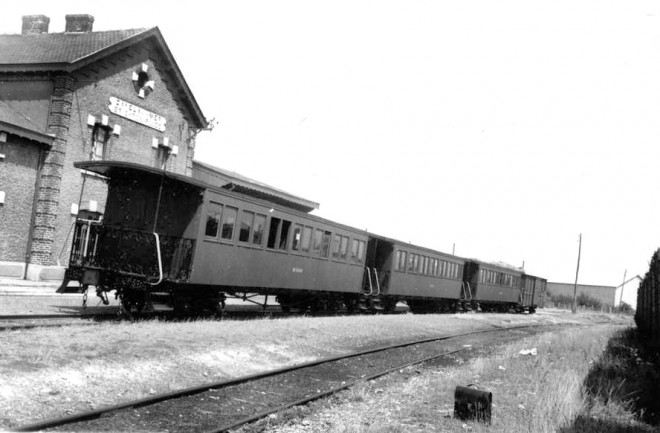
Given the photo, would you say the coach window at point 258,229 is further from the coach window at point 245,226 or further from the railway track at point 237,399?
the railway track at point 237,399

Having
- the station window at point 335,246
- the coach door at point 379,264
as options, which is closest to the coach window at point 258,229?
the station window at point 335,246

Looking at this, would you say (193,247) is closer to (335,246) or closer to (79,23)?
(335,246)

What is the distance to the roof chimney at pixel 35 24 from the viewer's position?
2578cm

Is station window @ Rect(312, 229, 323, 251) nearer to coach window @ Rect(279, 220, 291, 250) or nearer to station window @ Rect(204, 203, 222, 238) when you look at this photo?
coach window @ Rect(279, 220, 291, 250)

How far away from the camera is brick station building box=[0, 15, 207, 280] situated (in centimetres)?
1967

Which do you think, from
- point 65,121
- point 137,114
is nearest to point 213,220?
point 65,121

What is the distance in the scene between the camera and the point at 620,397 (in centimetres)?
816

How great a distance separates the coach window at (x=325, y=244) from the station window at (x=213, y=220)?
5219 millimetres

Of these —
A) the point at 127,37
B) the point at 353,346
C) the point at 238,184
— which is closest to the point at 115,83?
the point at 127,37

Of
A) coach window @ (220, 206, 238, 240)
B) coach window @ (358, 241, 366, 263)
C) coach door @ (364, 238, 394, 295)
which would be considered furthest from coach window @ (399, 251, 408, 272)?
coach window @ (220, 206, 238, 240)

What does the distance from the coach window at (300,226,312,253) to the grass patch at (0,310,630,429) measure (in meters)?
3.36

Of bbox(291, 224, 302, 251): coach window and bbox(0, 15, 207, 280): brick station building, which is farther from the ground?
bbox(0, 15, 207, 280): brick station building

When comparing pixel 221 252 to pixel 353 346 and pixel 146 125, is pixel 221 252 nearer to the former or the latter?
pixel 353 346

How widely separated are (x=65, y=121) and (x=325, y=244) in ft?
35.8
